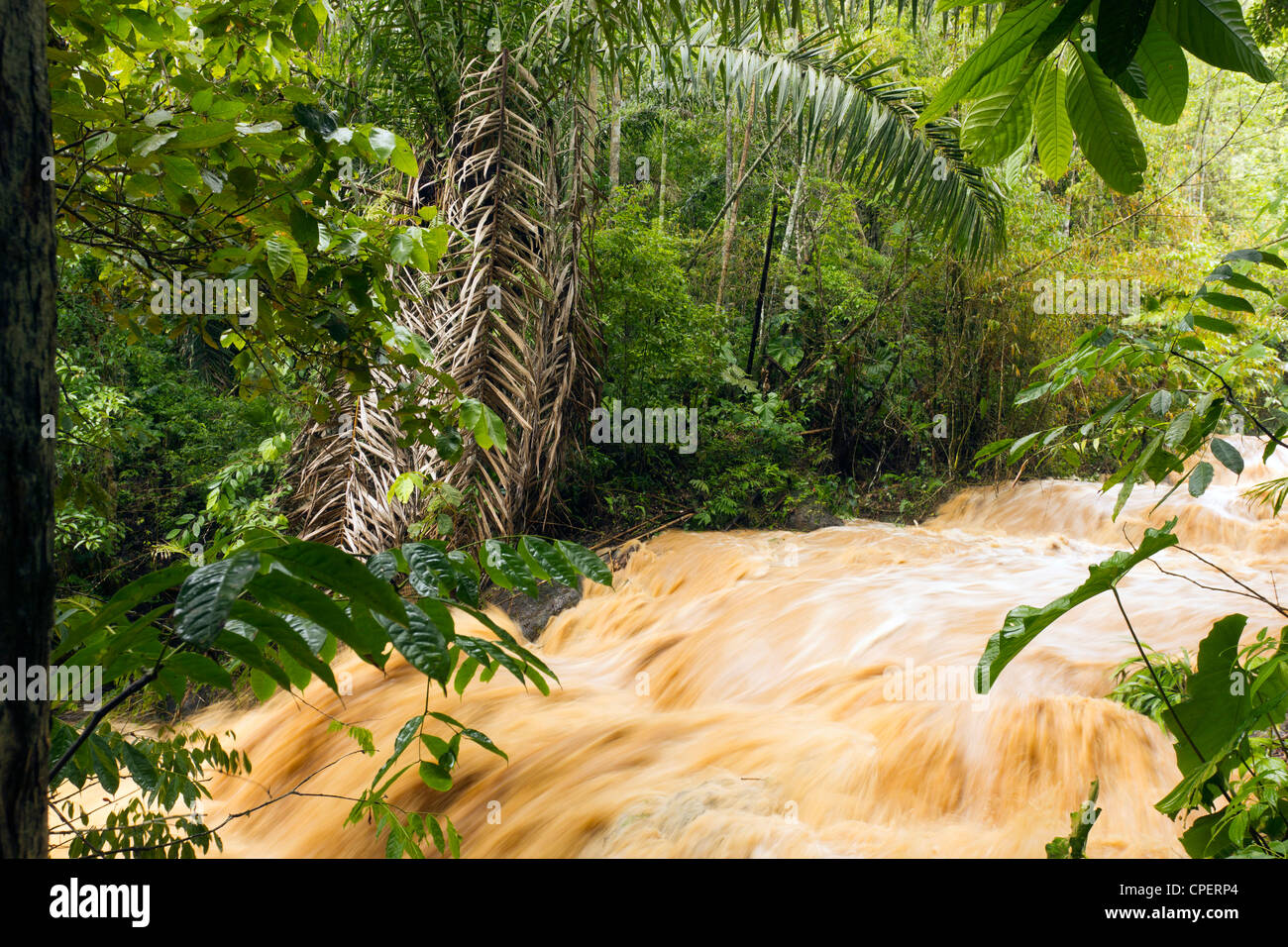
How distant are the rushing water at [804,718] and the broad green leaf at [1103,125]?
2.50 metres

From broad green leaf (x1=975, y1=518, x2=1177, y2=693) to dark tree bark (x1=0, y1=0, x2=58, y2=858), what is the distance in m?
0.90

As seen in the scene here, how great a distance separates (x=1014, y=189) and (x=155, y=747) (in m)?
8.38

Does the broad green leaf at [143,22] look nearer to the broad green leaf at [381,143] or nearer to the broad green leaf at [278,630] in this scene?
the broad green leaf at [381,143]

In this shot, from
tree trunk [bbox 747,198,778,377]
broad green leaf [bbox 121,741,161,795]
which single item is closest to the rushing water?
broad green leaf [bbox 121,741,161,795]

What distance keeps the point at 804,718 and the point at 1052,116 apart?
134 inches

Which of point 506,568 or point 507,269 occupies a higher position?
point 507,269

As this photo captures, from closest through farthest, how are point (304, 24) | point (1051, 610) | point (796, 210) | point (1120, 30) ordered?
point (1120, 30) < point (1051, 610) < point (304, 24) < point (796, 210)

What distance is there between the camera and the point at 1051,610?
30.5 inches

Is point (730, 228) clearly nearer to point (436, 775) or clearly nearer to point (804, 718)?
point (804, 718)

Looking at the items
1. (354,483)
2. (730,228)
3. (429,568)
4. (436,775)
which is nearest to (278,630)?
(429,568)
